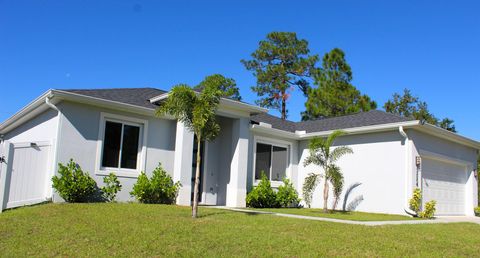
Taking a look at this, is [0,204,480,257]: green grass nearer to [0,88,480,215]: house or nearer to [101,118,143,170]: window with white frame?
[0,88,480,215]: house

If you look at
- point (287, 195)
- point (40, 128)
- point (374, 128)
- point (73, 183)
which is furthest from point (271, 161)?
point (40, 128)

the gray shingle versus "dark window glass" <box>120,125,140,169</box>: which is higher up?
the gray shingle

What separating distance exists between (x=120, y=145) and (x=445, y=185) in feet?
45.4

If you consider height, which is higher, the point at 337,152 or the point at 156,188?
the point at 337,152

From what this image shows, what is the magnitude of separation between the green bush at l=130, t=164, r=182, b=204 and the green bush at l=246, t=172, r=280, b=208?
10.7 feet

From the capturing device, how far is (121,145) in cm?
1366

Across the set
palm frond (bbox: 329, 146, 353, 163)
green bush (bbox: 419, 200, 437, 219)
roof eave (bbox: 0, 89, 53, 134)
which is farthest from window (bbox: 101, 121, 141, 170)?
green bush (bbox: 419, 200, 437, 219)

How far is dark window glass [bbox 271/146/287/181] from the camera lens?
18.1 meters

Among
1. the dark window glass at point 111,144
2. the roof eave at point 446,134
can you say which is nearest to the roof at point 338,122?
the roof eave at point 446,134

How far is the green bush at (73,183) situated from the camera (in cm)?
1188

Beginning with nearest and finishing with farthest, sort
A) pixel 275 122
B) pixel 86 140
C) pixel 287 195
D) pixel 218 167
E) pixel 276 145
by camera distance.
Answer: pixel 86 140 → pixel 218 167 → pixel 287 195 → pixel 276 145 → pixel 275 122

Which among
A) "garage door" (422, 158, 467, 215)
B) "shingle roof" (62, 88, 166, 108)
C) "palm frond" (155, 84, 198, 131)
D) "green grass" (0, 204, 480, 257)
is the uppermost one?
"shingle roof" (62, 88, 166, 108)

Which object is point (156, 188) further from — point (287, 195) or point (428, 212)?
point (428, 212)

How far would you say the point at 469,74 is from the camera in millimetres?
22891
